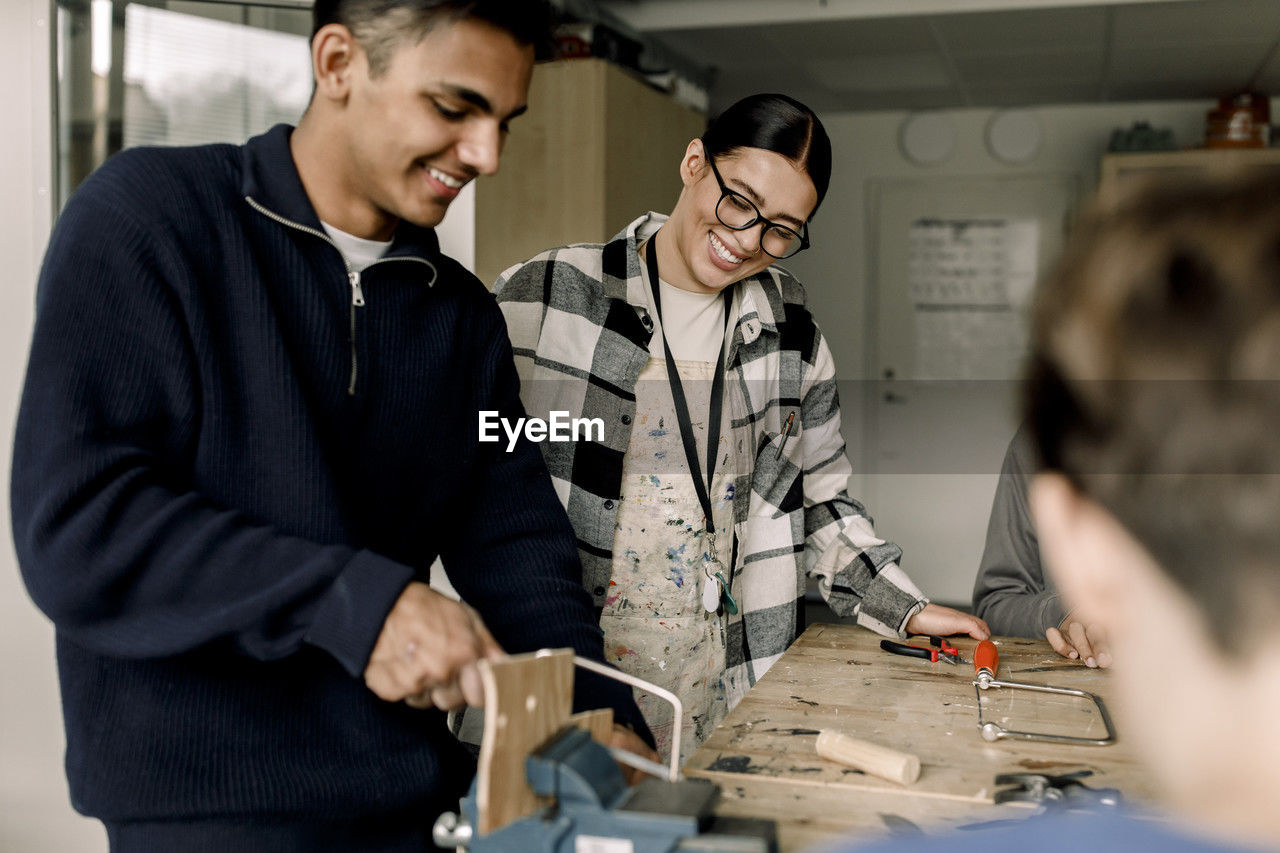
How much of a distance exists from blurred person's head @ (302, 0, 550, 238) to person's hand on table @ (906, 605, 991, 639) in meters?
1.05

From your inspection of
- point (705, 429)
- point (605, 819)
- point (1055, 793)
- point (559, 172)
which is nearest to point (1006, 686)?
point (1055, 793)

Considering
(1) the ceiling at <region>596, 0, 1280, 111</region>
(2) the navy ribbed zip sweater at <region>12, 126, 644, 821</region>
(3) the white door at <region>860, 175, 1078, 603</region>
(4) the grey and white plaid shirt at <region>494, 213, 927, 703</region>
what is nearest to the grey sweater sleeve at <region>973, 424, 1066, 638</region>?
(4) the grey and white plaid shirt at <region>494, 213, 927, 703</region>

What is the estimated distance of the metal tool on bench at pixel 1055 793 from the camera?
979mm

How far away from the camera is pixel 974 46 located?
4.42 m

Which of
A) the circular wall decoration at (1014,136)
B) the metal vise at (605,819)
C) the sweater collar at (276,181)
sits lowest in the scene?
the metal vise at (605,819)

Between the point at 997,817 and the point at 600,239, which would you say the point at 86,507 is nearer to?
the point at 997,817

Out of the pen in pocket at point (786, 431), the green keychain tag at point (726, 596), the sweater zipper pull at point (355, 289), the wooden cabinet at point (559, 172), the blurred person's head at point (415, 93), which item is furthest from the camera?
the wooden cabinet at point (559, 172)

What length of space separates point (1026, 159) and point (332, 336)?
5258 millimetres

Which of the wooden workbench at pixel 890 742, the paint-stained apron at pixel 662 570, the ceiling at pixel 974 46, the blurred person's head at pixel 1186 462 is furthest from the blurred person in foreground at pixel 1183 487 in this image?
the ceiling at pixel 974 46

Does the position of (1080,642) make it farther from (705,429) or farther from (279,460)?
(279,460)

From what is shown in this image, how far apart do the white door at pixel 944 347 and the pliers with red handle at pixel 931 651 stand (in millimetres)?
4261

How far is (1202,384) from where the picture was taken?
48 centimetres

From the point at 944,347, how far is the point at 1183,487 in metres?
5.47

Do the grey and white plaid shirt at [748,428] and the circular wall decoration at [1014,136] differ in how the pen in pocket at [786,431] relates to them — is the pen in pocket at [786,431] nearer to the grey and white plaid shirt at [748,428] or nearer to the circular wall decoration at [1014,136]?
the grey and white plaid shirt at [748,428]
